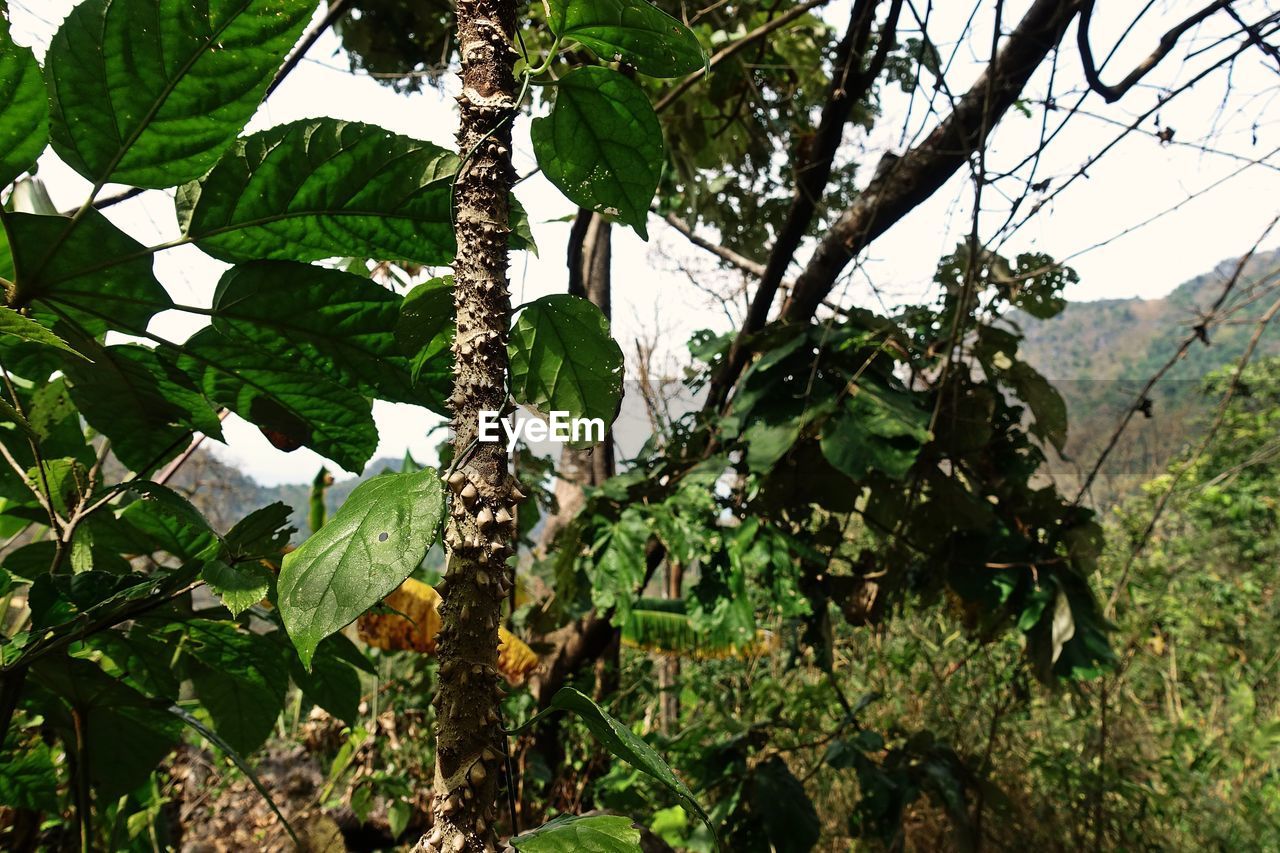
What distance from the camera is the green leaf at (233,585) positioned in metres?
0.34

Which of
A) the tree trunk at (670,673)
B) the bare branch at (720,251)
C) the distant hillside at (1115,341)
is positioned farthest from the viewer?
the distant hillside at (1115,341)

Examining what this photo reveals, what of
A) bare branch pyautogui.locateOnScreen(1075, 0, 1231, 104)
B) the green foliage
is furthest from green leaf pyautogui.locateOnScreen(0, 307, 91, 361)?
bare branch pyautogui.locateOnScreen(1075, 0, 1231, 104)

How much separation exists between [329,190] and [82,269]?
0.13 m

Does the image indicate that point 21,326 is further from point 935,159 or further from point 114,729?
point 935,159

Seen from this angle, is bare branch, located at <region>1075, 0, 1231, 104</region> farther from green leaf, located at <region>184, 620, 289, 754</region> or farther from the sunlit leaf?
green leaf, located at <region>184, 620, 289, 754</region>

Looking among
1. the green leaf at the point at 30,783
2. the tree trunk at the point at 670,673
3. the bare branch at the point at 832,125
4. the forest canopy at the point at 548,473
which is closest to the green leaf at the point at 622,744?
the forest canopy at the point at 548,473

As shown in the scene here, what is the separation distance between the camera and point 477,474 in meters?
0.25

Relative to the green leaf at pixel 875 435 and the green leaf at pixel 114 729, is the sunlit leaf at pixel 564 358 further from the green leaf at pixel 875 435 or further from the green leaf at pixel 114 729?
the green leaf at pixel 875 435

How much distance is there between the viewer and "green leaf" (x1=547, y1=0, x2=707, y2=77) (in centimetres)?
30

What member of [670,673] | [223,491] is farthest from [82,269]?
[223,491]

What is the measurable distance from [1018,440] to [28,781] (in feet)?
5.00

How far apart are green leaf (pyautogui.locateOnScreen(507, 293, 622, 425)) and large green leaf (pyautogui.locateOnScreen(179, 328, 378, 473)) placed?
16cm

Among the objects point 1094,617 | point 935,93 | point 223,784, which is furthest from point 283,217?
point 223,784

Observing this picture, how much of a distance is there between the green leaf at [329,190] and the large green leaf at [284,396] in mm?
73
